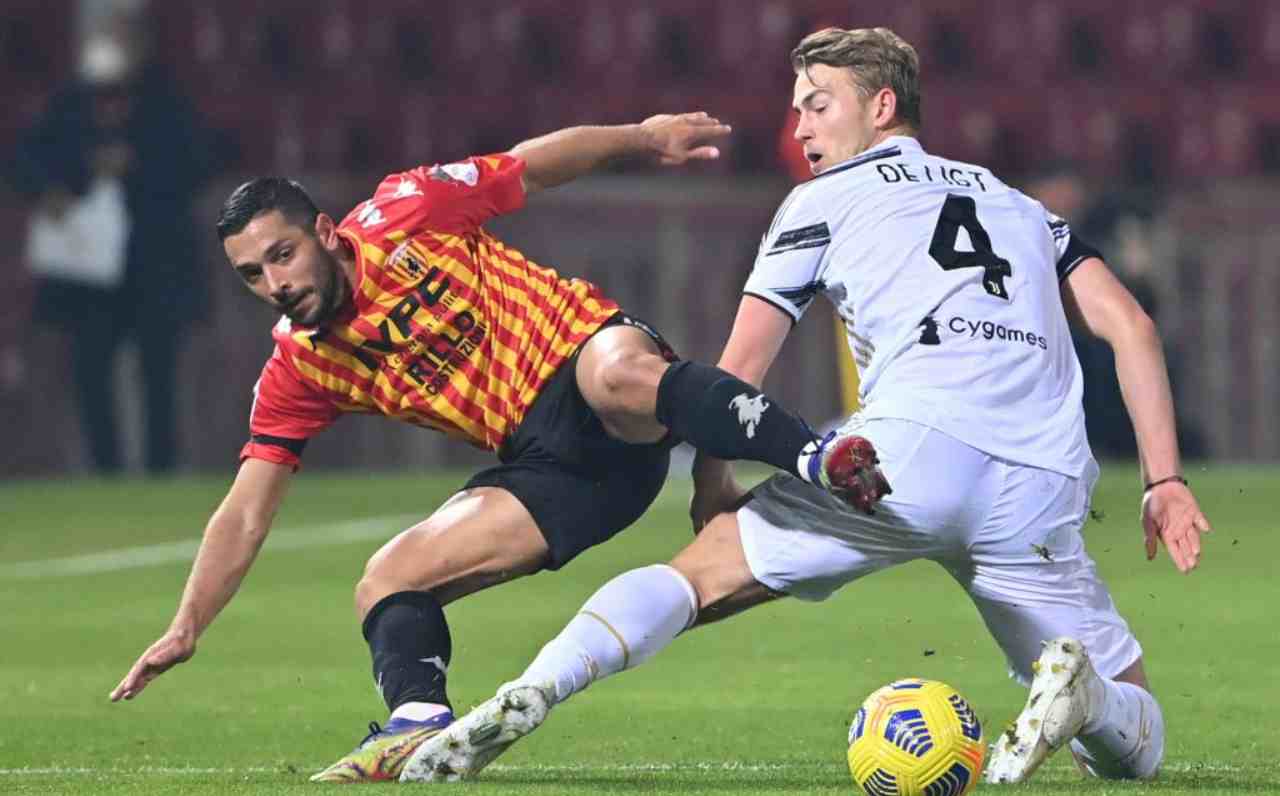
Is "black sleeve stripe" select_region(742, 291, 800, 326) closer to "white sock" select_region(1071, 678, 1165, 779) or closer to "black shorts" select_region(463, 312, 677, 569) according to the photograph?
"black shorts" select_region(463, 312, 677, 569)

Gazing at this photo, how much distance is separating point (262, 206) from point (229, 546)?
2.53 ft

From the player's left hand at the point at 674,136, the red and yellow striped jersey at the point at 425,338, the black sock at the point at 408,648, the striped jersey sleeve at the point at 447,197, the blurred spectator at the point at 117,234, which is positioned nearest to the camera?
the black sock at the point at 408,648

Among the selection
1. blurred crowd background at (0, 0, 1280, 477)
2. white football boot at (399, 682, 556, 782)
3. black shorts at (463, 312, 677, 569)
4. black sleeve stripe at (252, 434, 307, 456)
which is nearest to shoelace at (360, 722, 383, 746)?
white football boot at (399, 682, 556, 782)

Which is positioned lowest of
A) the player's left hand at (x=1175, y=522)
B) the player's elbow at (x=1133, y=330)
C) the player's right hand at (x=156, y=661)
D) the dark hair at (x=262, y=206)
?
the player's right hand at (x=156, y=661)

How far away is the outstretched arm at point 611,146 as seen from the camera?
6113 millimetres

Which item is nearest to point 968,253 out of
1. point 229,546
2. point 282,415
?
point 282,415

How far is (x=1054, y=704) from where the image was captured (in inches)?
185

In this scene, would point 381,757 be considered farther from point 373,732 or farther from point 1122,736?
point 1122,736

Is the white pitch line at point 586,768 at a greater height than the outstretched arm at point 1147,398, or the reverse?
the outstretched arm at point 1147,398

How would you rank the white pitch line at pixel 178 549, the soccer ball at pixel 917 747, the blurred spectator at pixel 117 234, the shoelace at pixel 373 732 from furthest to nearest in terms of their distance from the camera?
the blurred spectator at pixel 117 234, the white pitch line at pixel 178 549, the shoelace at pixel 373 732, the soccer ball at pixel 917 747

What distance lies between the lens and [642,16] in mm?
17875

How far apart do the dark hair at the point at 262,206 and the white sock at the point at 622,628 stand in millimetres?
1153

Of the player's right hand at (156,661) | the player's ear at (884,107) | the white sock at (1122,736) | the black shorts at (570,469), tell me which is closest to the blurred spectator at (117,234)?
the black shorts at (570,469)

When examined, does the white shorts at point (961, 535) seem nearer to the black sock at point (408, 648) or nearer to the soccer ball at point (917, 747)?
the soccer ball at point (917, 747)
